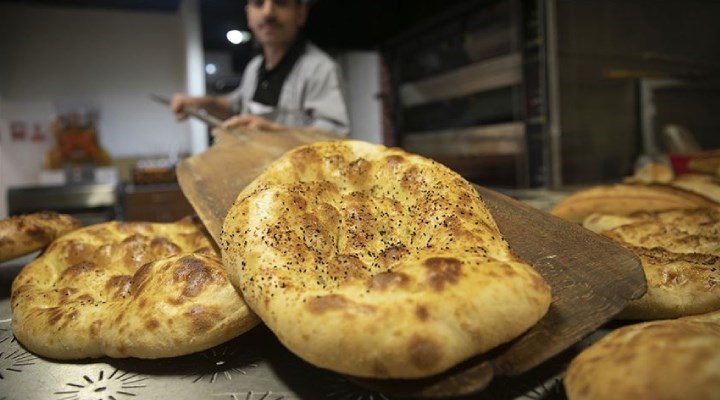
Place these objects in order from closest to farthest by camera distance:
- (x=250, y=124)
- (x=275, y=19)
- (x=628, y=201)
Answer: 1. (x=628, y=201)
2. (x=250, y=124)
3. (x=275, y=19)

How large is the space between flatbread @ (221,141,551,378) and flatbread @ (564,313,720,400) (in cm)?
11

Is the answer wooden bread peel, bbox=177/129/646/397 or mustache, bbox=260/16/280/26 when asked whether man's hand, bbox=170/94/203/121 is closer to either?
mustache, bbox=260/16/280/26

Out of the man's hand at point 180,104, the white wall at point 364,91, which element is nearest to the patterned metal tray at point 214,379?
the man's hand at point 180,104

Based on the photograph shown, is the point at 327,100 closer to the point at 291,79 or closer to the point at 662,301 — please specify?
the point at 291,79

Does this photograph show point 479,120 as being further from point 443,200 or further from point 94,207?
point 94,207

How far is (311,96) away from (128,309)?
2.12 meters

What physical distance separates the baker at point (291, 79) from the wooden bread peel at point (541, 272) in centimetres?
140

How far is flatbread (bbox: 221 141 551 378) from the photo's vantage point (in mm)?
644

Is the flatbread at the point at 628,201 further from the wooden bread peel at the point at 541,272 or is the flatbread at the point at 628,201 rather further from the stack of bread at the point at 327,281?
the stack of bread at the point at 327,281

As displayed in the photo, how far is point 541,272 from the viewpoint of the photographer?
0.88 metres

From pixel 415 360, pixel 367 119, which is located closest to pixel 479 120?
pixel 367 119

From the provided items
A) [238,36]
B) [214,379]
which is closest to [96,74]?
[238,36]

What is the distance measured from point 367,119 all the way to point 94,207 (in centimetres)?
292

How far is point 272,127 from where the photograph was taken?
1.88 meters
